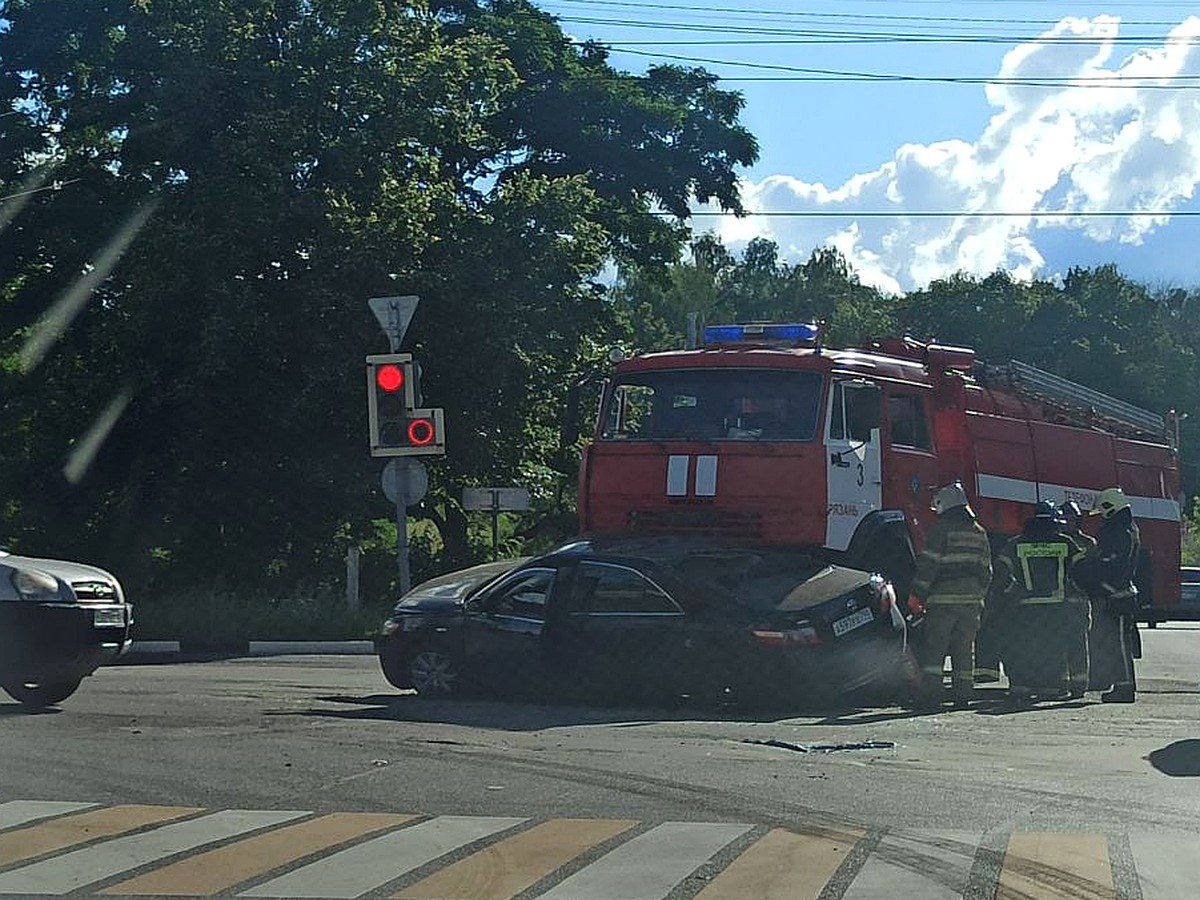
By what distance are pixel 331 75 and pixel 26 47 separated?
7.25 m

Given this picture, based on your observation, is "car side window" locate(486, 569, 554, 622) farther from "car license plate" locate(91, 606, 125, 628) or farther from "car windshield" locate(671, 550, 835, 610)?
"car license plate" locate(91, 606, 125, 628)

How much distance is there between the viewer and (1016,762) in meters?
10.6

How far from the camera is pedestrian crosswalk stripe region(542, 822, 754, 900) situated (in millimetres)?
6960

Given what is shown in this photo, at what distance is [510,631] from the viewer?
13.9m

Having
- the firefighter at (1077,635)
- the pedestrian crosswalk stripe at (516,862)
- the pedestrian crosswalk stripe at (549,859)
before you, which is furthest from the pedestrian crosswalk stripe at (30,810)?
the firefighter at (1077,635)

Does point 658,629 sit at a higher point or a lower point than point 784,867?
higher

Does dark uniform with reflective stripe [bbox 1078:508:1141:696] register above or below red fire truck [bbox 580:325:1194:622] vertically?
below

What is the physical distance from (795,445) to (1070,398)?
6350 millimetres

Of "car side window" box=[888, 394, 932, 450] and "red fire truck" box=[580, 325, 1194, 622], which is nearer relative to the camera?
"red fire truck" box=[580, 325, 1194, 622]

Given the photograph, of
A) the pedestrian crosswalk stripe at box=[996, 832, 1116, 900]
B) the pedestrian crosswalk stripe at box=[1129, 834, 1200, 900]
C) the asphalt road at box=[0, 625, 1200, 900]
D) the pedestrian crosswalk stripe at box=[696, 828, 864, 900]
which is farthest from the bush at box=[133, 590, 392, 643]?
the pedestrian crosswalk stripe at box=[1129, 834, 1200, 900]

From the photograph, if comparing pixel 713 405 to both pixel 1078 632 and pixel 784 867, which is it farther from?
pixel 784 867

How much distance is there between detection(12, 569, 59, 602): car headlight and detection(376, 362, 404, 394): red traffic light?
21.2 ft

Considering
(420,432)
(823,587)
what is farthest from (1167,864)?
(420,432)

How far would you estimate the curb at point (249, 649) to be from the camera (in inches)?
848
